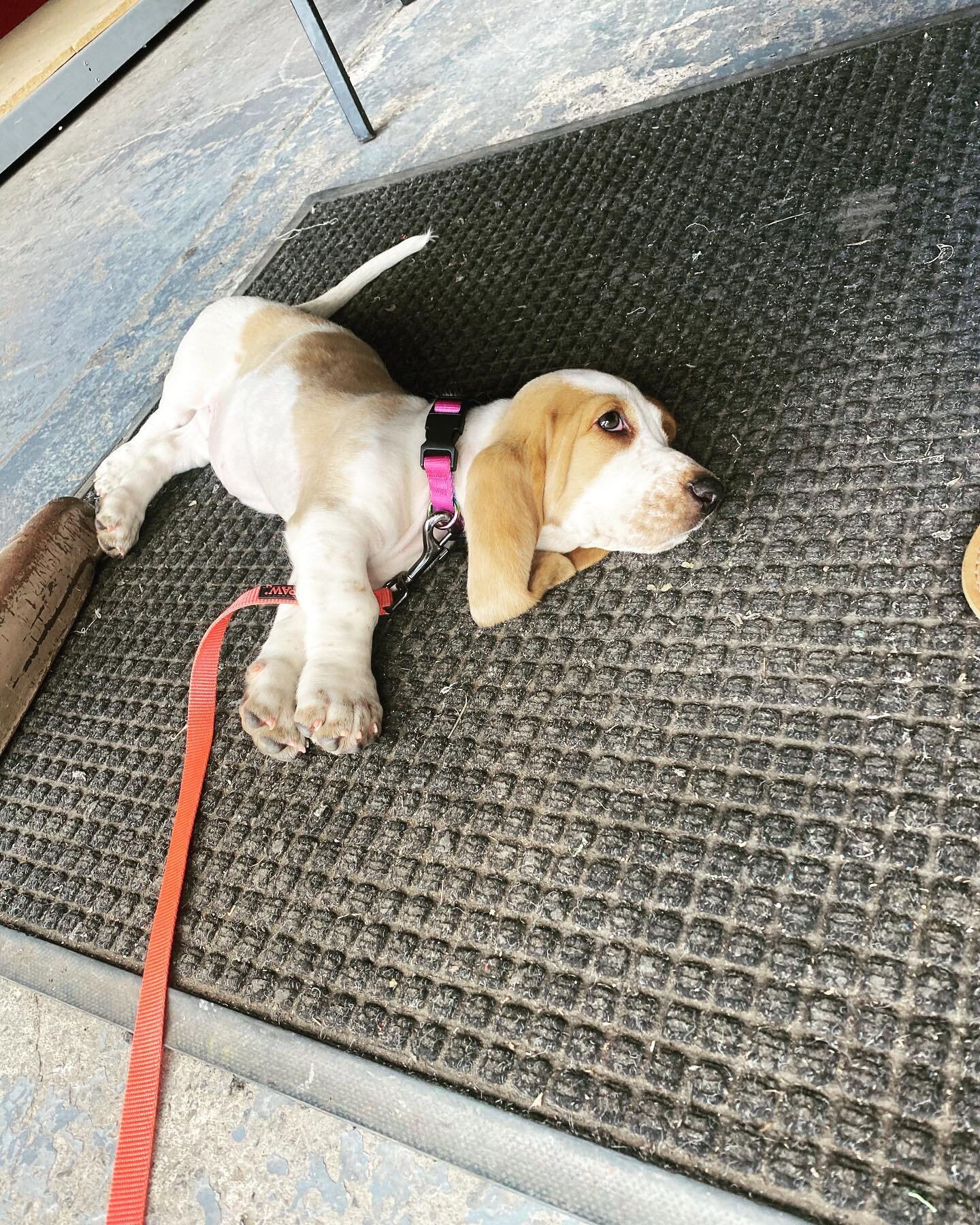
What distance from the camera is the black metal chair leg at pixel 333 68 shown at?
3.21m

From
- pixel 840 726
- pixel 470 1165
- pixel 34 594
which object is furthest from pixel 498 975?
pixel 34 594

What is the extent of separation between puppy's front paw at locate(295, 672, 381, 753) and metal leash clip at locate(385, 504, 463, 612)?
0.27 m

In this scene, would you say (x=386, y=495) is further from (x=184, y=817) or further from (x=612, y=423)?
(x=184, y=817)

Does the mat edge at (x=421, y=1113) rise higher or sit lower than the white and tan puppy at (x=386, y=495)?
lower

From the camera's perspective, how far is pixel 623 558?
1864 millimetres

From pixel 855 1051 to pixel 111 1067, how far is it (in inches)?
49.5

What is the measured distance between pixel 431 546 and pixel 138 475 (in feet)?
3.55

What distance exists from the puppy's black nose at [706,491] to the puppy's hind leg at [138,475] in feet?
4.94

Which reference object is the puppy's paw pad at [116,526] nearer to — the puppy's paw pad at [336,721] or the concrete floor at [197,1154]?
the puppy's paw pad at [336,721]

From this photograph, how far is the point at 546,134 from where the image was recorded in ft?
9.85

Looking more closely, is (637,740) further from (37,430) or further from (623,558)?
(37,430)

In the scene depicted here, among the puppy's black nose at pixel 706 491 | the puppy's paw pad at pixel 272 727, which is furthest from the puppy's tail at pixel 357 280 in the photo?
the puppy's black nose at pixel 706 491

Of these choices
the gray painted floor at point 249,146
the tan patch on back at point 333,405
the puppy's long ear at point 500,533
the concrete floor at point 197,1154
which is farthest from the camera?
the gray painted floor at point 249,146

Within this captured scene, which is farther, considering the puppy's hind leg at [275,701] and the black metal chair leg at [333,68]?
the black metal chair leg at [333,68]
